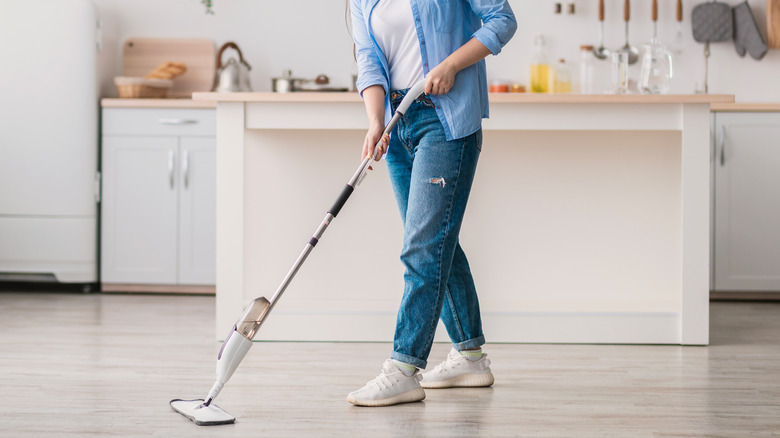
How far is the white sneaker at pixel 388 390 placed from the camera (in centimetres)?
179

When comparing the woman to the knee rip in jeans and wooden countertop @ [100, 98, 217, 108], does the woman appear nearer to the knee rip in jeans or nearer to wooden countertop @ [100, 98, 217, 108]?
the knee rip in jeans

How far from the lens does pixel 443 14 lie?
177 centimetres

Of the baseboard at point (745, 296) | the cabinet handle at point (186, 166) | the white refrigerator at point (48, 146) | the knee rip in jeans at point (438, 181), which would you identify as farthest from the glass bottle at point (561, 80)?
the knee rip in jeans at point (438, 181)

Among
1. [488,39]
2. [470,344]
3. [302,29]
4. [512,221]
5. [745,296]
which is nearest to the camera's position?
[488,39]

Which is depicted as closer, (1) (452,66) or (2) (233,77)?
(1) (452,66)

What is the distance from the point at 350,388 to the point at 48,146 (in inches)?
95.3

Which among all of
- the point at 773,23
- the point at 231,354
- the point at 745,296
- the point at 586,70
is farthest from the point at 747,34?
the point at 231,354

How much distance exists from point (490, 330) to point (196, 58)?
7.73 ft

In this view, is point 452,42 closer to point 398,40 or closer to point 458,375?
point 398,40

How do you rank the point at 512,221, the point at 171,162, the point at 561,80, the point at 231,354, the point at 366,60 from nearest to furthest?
the point at 231,354 → the point at 366,60 → the point at 512,221 → the point at 171,162 → the point at 561,80

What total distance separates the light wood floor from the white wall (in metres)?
1.79

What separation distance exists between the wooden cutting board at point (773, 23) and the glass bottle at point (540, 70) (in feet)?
3.54

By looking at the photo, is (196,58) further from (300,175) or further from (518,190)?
(518,190)

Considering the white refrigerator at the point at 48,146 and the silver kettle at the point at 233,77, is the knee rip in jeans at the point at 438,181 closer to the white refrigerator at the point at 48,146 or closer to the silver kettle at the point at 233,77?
the silver kettle at the point at 233,77
